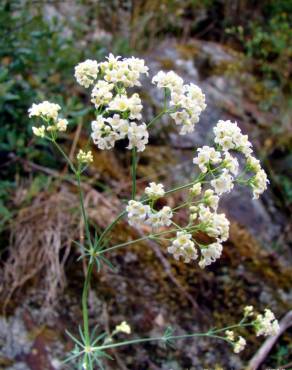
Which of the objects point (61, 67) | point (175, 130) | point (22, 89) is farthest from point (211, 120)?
point (22, 89)

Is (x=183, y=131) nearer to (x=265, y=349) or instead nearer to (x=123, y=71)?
(x=123, y=71)

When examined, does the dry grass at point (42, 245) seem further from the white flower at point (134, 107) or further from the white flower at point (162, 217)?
the white flower at point (134, 107)

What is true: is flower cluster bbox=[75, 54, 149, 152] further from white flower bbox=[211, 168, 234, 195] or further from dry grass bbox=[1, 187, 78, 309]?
dry grass bbox=[1, 187, 78, 309]

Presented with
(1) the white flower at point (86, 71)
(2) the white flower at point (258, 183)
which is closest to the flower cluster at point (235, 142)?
(2) the white flower at point (258, 183)

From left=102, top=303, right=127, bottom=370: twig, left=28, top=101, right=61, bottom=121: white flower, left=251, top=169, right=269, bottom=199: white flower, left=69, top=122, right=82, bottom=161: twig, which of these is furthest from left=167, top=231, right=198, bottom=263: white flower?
left=69, top=122, right=82, bottom=161: twig

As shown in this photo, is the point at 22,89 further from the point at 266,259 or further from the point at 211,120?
the point at 266,259

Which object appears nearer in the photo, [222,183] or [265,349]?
[222,183]

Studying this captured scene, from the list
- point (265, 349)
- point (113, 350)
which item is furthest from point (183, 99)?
point (265, 349)

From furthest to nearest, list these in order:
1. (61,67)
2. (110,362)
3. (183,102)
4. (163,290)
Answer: (61,67)
(163,290)
(110,362)
(183,102)
